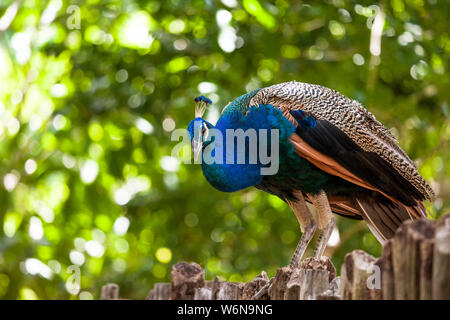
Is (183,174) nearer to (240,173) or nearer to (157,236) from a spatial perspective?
(157,236)

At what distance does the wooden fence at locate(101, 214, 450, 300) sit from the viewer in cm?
113

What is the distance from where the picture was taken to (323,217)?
2779mm

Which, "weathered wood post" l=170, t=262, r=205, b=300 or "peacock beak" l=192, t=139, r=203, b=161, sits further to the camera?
"peacock beak" l=192, t=139, r=203, b=161

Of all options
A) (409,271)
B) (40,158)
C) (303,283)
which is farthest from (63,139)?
(409,271)

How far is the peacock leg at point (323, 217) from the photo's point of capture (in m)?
2.75

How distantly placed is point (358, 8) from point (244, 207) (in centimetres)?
172

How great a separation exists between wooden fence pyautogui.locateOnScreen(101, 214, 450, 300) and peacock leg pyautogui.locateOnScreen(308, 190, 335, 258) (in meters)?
0.90

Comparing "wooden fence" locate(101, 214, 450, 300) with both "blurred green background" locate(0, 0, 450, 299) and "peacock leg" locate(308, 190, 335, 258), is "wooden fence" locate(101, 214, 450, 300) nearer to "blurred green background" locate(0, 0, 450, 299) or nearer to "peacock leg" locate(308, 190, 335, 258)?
"peacock leg" locate(308, 190, 335, 258)

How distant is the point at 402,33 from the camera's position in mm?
3674

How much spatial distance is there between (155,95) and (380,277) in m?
3.08

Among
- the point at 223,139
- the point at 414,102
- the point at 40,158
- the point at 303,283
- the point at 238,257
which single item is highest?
the point at 414,102

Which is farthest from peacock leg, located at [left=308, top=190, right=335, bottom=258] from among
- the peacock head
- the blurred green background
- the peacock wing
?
the blurred green background

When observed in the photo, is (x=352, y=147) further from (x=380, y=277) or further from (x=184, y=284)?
(x=380, y=277)

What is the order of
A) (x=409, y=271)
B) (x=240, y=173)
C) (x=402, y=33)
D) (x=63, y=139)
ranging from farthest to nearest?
1. (x=63, y=139)
2. (x=402, y=33)
3. (x=240, y=173)
4. (x=409, y=271)
